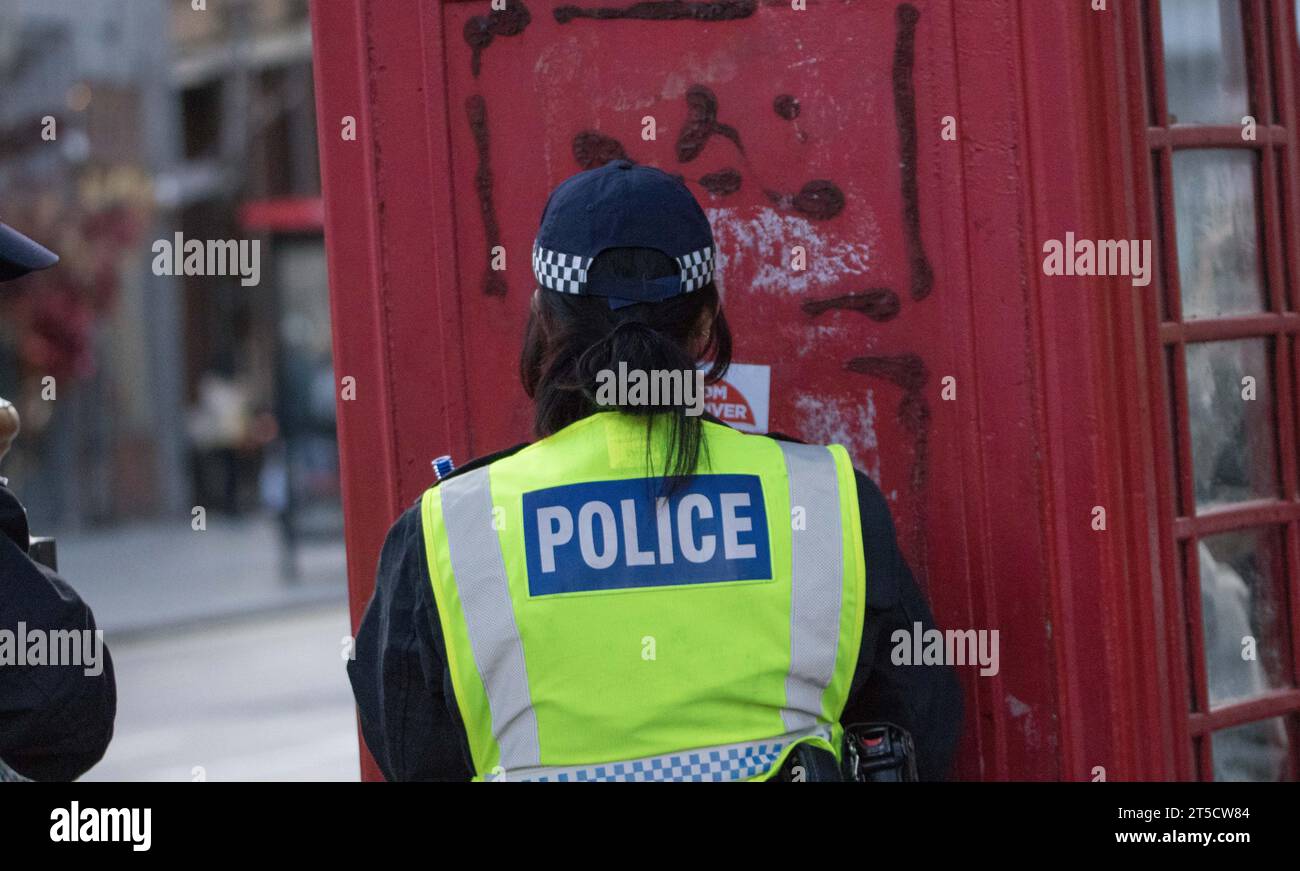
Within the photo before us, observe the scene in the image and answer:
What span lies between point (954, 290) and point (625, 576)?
0.86 metres

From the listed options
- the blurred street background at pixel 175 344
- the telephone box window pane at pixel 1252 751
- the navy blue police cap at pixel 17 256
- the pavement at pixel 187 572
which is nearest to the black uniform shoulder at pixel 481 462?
the navy blue police cap at pixel 17 256

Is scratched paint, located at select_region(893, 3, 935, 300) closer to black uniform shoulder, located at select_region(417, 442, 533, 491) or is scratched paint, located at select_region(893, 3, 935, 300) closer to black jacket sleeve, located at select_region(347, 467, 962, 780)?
black jacket sleeve, located at select_region(347, 467, 962, 780)

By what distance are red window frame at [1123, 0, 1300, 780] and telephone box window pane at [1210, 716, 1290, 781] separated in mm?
26

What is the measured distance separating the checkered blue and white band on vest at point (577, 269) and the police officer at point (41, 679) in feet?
3.05

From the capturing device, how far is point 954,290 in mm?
2537

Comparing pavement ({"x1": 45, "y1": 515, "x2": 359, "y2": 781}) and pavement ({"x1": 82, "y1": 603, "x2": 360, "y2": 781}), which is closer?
pavement ({"x1": 82, "y1": 603, "x2": 360, "y2": 781})

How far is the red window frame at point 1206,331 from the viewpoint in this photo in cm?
264

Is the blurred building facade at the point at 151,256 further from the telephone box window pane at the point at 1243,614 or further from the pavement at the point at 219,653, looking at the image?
the telephone box window pane at the point at 1243,614

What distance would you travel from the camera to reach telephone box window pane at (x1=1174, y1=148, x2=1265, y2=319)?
111 inches

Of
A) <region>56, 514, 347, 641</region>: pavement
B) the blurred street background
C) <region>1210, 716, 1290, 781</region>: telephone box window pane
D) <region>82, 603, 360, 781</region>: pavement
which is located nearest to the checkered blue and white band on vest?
<region>1210, 716, 1290, 781</region>: telephone box window pane

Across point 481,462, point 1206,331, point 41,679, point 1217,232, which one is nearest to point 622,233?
point 481,462

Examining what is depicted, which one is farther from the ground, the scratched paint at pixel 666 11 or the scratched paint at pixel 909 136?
the scratched paint at pixel 666 11

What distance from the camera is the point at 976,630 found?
2.54 metres

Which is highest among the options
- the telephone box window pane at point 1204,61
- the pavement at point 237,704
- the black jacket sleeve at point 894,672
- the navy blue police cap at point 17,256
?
the telephone box window pane at point 1204,61
